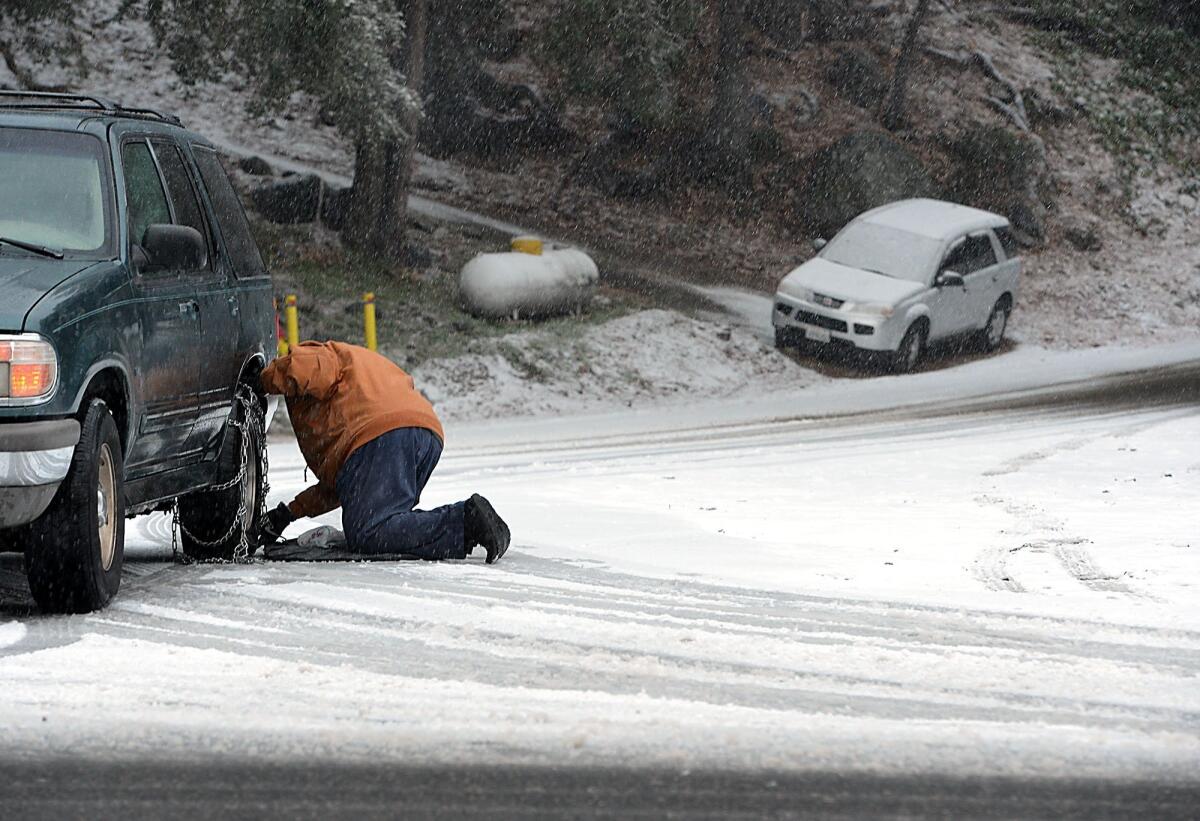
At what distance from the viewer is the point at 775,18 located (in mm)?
34781

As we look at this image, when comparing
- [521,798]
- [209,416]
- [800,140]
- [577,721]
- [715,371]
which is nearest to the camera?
[521,798]

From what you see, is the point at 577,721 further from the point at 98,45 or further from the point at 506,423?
the point at 98,45

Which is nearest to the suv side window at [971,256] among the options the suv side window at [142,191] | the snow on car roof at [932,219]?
the snow on car roof at [932,219]

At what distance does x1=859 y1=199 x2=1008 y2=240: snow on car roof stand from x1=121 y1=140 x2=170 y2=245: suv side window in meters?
15.9

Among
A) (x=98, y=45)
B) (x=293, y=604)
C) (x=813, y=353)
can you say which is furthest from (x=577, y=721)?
(x=98, y=45)

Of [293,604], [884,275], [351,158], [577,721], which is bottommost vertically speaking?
[351,158]

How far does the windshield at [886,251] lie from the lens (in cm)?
2144

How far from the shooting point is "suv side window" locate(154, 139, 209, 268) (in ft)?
23.6

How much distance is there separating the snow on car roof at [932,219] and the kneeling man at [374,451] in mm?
15002

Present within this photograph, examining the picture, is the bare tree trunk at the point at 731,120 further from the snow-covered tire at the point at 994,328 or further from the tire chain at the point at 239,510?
the tire chain at the point at 239,510

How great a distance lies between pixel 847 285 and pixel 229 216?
14.0 meters

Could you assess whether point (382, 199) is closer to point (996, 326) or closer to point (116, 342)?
point (996, 326)

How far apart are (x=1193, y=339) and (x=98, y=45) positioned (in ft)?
68.7

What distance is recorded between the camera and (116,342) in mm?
6184
